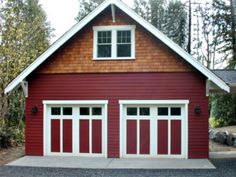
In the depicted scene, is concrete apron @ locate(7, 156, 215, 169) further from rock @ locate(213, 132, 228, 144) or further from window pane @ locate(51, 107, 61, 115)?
rock @ locate(213, 132, 228, 144)

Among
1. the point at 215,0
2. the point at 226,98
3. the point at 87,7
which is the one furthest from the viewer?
the point at 87,7

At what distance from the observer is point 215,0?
28938 millimetres

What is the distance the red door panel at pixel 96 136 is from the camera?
14.2 metres

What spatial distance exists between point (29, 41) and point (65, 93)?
Result: 30.7 ft

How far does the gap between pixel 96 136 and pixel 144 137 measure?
1790 millimetres

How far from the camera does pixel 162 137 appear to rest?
1393 cm

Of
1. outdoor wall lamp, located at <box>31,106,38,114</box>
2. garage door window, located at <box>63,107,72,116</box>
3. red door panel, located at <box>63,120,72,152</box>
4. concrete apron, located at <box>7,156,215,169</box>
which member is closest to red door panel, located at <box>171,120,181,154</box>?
concrete apron, located at <box>7,156,215,169</box>

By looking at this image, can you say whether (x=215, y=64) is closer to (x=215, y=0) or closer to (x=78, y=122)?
(x=215, y=0)

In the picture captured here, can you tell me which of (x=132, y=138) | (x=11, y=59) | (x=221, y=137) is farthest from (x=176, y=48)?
(x=11, y=59)

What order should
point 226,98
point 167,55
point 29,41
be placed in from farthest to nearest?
point 226,98
point 29,41
point 167,55

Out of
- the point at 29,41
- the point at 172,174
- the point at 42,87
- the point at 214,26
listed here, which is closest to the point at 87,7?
the point at 214,26

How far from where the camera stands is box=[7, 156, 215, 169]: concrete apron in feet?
39.4

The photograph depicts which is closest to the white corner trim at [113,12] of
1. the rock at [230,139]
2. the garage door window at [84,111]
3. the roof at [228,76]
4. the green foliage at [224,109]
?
the garage door window at [84,111]

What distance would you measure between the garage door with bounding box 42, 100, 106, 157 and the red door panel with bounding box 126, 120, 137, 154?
89cm
